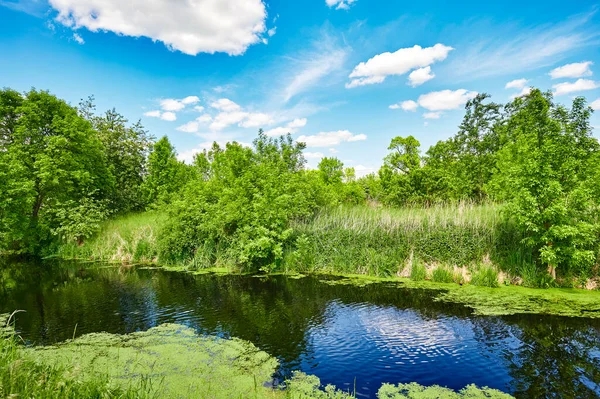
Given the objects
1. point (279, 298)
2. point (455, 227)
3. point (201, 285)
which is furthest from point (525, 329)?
point (201, 285)

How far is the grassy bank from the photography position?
5.02 meters

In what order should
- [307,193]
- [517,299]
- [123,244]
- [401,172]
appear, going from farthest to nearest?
[401,172]
[123,244]
[307,193]
[517,299]

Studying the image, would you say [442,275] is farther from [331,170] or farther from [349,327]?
[331,170]

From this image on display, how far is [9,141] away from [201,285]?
21.7 metres

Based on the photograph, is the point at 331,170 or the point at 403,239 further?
the point at 331,170

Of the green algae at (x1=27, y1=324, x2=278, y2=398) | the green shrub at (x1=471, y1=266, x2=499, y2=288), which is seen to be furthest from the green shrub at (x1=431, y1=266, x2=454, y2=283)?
the green algae at (x1=27, y1=324, x2=278, y2=398)

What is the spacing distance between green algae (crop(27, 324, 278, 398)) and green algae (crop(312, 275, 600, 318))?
7.60 metres

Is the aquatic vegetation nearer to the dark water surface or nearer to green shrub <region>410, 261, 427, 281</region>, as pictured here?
the dark water surface

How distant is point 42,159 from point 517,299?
29499 millimetres

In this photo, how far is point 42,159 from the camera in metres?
24.7

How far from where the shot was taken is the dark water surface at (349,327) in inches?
294

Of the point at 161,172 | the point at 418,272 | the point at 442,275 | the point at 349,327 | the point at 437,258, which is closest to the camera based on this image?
the point at 349,327

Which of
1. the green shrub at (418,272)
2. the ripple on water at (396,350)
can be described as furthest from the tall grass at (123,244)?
the ripple on water at (396,350)

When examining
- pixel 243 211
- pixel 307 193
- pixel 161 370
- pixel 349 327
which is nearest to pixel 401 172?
pixel 307 193
